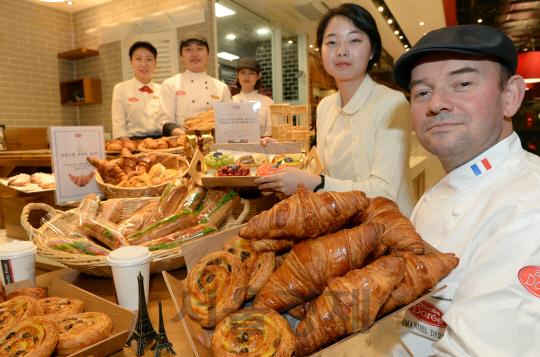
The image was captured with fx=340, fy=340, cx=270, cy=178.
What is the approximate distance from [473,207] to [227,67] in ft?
21.2

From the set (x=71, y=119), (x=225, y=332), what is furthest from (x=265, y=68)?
(x=225, y=332)

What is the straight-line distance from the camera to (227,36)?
6727mm

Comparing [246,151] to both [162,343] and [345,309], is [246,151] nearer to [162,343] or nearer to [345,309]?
[162,343]

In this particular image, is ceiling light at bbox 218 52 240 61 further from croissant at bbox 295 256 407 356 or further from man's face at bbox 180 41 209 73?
croissant at bbox 295 256 407 356

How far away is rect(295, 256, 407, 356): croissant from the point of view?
621mm

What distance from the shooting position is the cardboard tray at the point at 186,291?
0.65 metres

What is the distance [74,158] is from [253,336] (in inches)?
73.3

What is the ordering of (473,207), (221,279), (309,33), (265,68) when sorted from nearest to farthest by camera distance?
(221,279) → (473,207) → (265,68) → (309,33)

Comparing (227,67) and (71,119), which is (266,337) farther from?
(71,119)

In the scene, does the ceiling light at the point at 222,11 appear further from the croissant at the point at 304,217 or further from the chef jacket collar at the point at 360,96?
the croissant at the point at 304,217

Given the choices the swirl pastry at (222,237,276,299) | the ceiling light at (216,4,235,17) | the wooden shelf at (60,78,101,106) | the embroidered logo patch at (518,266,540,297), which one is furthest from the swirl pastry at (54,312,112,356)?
the wooden shelf at (60,78,101,106)

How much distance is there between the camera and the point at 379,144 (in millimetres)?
1809

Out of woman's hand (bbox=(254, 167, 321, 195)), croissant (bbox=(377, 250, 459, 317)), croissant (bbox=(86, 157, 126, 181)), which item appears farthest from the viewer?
croissant (bbox=(86, 157, 126, 181))

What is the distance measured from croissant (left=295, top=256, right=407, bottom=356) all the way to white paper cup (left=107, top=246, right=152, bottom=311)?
1.83 ft
